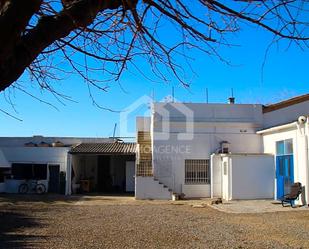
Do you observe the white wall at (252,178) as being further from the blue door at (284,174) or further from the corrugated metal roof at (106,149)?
the corrugated metal roof at (106,149)

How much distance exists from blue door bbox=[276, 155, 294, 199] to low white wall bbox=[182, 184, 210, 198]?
4452 millimetres

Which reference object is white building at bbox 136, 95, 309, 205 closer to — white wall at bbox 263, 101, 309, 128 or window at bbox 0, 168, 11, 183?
white wall at bbox 263, 101, 309, 128

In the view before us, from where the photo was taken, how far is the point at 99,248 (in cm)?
1053

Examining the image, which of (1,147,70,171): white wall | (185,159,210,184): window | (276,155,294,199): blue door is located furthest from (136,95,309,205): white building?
(1,147,70,171): white wall

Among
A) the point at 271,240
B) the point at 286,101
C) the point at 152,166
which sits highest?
the point at 286,101

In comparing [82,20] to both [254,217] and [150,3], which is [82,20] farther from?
[254,217]

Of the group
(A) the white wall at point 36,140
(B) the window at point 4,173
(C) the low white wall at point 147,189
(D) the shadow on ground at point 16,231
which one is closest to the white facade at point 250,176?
(C) the low white wall at point 147,189

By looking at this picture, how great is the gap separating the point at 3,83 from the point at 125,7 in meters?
1.01

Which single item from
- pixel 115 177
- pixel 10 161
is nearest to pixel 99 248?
pixel 10 161

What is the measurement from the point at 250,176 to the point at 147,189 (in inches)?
230

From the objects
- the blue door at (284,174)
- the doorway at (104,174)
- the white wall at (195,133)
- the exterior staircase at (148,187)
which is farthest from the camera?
the doorway at (104,174)

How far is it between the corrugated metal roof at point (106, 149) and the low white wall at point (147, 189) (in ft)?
14.0

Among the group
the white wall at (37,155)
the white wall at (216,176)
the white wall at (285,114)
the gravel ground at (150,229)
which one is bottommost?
the gravel ground at (150,229)

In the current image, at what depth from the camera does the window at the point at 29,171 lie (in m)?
33.4
